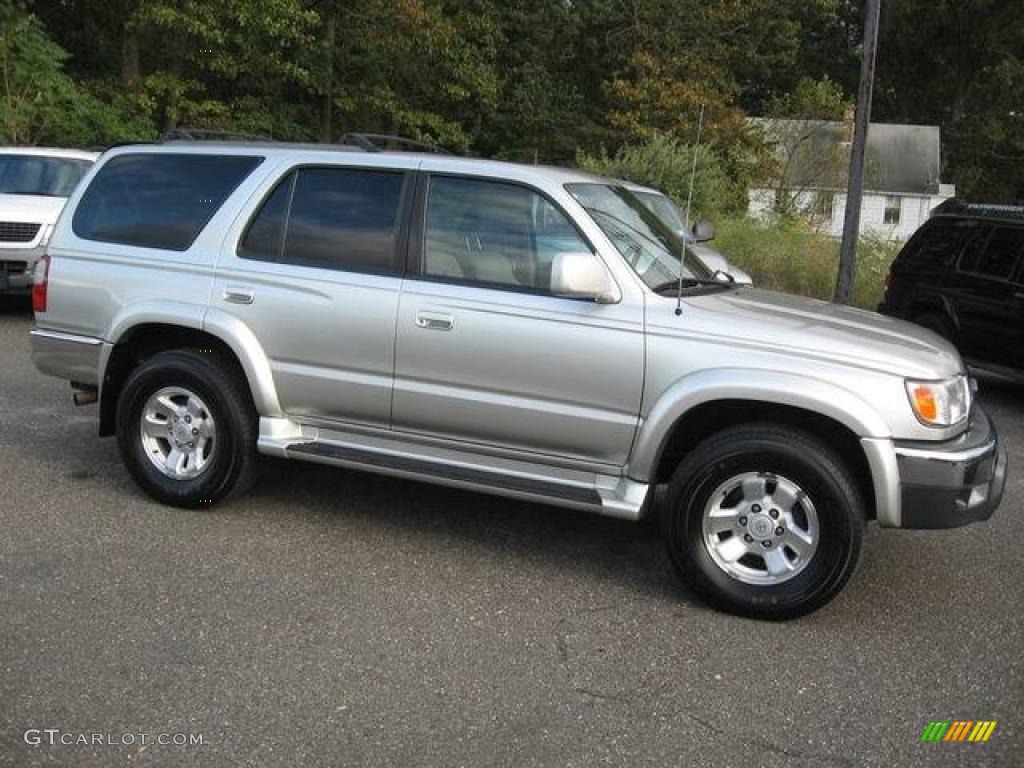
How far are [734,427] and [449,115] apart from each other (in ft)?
110

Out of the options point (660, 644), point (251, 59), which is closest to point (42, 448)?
point (660, 644)

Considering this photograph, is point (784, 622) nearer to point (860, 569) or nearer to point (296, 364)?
point (860, 569)

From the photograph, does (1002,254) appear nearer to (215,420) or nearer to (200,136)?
(200,136)

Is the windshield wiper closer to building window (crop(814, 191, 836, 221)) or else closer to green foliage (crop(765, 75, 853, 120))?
building window (crop(814, 191, 836, 221))

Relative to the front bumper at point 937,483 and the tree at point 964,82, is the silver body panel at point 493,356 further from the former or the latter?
the tree at point 964,82

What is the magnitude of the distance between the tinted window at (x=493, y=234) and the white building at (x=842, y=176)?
43.5ft

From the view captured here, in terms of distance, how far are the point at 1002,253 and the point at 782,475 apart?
6.21 meters

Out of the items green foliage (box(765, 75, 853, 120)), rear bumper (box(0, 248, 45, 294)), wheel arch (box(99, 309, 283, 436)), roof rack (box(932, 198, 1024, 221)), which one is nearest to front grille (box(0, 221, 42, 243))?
rear bumper (box(0, 248, 45, 294))

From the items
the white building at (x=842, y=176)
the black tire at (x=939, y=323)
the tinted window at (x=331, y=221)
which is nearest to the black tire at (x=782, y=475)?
the tinted window at (x=331, y=221)

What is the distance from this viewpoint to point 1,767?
9.83 feet

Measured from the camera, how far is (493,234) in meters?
4.77

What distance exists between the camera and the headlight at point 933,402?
159 inches

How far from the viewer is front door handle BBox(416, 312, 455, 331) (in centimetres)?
464

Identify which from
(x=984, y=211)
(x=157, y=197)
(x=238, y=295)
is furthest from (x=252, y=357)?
(x=984, y=211)
